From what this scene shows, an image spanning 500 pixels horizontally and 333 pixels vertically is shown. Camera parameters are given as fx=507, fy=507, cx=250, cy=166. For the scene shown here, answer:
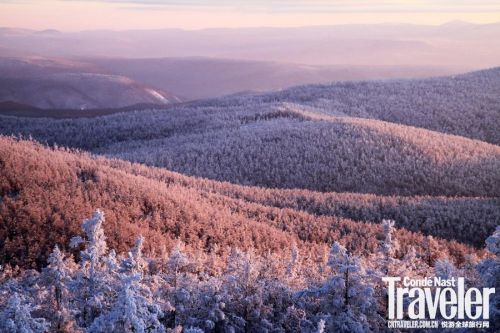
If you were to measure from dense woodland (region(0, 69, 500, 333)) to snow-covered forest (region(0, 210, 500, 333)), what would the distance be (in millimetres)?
28

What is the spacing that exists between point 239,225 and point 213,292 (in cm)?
769

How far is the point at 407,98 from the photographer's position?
61.3 m

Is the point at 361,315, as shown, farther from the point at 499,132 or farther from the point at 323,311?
the point at 499,132

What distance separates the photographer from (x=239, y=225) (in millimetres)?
15906

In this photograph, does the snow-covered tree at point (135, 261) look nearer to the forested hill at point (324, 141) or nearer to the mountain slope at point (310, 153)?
the forested hill at point (324, 141)

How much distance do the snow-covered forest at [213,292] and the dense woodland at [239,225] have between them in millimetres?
28

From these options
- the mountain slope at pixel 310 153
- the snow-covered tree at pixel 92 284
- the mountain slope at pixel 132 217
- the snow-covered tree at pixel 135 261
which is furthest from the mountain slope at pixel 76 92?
the snow-covered tree at pixel 92 284

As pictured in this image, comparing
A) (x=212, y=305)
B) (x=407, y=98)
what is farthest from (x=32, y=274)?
(x=407, y=98)

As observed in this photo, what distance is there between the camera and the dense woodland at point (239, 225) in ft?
24.4

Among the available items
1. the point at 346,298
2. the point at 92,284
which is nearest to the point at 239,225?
the point at 346,298

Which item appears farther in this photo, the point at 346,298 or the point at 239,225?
the point at 239,225

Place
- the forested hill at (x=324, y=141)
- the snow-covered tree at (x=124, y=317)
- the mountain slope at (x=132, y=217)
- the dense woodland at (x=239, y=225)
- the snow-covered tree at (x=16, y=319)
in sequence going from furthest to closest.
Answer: the forested hill at (x=324, y=141) < the mountain slope at (x=132, y=217) < the dense woodland at (x=239, y=225) < the snow-covered tree at (x=124, y=317) < the snow-covered tree at (x=16, y=319)

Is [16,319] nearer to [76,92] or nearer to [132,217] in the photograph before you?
[132,217]

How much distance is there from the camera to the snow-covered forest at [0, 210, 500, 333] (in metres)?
7.01
